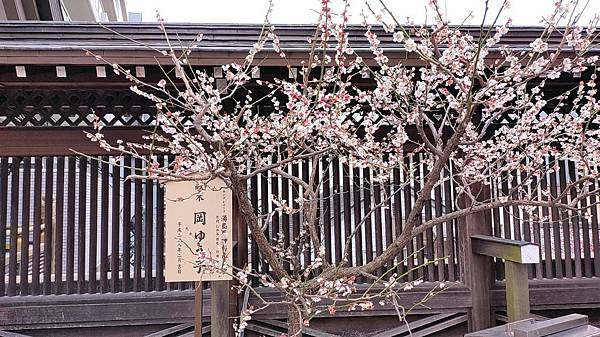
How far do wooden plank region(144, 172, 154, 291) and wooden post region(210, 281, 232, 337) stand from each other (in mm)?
918

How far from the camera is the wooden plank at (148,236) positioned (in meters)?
4.08

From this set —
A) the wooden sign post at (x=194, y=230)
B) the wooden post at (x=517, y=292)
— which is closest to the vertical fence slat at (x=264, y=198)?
the wooden sign post at (x=194, y=230)

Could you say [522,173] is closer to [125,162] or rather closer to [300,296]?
[300,296]

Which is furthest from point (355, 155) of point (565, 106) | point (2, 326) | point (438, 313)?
point (2, 326)

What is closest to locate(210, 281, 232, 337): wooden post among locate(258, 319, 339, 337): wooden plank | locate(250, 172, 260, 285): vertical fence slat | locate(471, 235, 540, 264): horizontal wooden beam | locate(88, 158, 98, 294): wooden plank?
locate(258, 319, 339, 337): wooden plank

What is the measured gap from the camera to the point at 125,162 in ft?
13.7

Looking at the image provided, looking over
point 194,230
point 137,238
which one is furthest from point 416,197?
point 137,238

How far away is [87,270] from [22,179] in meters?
1.04

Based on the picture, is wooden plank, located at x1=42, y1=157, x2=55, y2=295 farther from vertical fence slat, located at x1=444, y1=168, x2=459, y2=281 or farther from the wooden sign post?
vertical fence slat, located at x1=444, y1=168, x2=459, y2=281

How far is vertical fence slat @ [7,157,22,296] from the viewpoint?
399 centimetres

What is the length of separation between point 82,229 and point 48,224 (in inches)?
12.5

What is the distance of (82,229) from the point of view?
4020 mm

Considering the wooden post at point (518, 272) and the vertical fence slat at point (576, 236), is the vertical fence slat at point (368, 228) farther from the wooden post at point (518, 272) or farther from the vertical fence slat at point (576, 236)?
the vertical fence slat at point (576, 236)

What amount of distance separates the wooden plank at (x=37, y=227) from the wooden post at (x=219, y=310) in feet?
5.85
